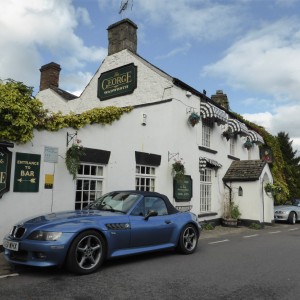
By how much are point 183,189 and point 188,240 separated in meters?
5.74

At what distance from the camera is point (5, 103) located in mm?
7996

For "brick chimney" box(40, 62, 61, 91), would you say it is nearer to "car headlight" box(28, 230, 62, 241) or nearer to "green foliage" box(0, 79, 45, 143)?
"green foliage" box(0, 79, 45, 143)

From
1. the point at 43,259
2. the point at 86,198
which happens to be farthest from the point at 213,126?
the point at 43,259

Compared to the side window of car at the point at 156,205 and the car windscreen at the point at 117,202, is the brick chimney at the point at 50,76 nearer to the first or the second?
the car windscreen at the point at 117,202

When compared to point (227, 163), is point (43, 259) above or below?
below

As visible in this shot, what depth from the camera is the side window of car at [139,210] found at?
7297 mm

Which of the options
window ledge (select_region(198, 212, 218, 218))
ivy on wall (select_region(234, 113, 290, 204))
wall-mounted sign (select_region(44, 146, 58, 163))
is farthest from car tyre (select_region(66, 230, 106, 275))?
ivy on wall (select_region(234, 113, 290, 204))

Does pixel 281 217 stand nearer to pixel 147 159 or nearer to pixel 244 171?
pixel 244 171

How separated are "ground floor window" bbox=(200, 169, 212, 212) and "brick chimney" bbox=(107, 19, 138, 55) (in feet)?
22.1

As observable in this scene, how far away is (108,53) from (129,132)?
22.5 feet

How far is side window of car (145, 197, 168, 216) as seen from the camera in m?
7.72

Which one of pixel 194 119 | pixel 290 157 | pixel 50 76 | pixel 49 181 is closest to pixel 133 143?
pixel 194 119

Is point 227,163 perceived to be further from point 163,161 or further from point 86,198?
point 86,198

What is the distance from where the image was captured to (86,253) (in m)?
6.15
